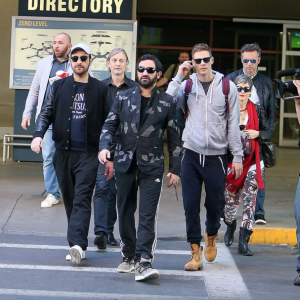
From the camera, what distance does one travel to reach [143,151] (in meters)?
5.34

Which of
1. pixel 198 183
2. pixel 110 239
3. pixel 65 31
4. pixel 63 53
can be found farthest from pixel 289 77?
pixel 198 183

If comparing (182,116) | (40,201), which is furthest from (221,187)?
(40,201)

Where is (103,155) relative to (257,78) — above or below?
below

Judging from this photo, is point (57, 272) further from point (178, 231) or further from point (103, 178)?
point (178, 231)

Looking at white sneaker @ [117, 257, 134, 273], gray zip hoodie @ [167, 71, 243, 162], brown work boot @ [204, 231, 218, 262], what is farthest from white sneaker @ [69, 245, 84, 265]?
gray zip hoodie @ [167, 71, 243, 162]

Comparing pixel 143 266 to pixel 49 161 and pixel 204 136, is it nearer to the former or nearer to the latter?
pixel 204 136

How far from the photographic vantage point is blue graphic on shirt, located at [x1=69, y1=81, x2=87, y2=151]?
5.82m

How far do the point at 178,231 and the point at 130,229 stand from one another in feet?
6.25

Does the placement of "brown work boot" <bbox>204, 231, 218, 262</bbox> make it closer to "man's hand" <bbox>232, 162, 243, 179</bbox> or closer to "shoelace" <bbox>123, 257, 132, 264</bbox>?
"man's hand" <bbox>232, 162, 243, 179</bbox>

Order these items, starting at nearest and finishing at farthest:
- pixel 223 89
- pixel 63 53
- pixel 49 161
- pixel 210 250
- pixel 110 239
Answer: pixel 223 89
pixel 210 250
pixel 110 239
pixel 63 53
pixel 49 161

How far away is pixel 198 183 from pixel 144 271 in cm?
98

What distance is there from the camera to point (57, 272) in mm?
5500

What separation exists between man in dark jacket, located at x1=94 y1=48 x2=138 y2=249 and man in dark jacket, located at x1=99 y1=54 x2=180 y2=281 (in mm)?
755

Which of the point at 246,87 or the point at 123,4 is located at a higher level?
the point at 123,4
